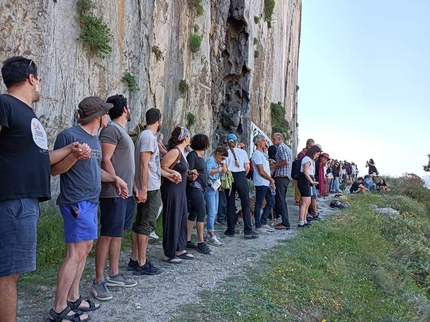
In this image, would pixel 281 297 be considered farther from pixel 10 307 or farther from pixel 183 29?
pixel 183 29

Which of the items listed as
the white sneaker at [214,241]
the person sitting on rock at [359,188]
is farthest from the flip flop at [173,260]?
the person sitting on rock at [359,188]

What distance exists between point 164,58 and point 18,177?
9876 mm

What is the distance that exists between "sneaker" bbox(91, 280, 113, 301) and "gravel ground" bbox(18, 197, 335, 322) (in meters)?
0.08

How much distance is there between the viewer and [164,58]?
12188mm

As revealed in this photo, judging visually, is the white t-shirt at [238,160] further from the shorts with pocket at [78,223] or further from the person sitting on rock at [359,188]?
the person sitting on rock at [359,188]

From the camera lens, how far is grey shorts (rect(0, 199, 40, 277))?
284cm

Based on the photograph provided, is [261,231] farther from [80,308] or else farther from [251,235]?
[80,308]

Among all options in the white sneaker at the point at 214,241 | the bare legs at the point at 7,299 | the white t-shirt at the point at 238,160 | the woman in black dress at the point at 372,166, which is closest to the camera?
the bare legs at the point at 7,299

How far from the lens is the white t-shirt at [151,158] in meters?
A: 5.24

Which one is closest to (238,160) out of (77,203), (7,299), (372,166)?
(77,203)

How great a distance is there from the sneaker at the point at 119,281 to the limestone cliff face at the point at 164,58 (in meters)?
3.58

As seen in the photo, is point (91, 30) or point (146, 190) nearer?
point (146, 190)

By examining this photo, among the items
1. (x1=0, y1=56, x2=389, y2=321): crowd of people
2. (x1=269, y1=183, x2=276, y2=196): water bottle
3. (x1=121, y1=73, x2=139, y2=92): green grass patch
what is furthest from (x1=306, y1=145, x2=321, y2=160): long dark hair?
(x1=121, y1=73, x2=139, y2=92): green grass patch

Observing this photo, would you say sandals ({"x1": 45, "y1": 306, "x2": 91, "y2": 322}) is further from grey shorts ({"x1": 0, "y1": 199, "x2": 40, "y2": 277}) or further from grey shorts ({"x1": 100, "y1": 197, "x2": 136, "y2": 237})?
grey shorts ({"x1": 100, "y1": 197, "x2": 136, "y2": 237})
